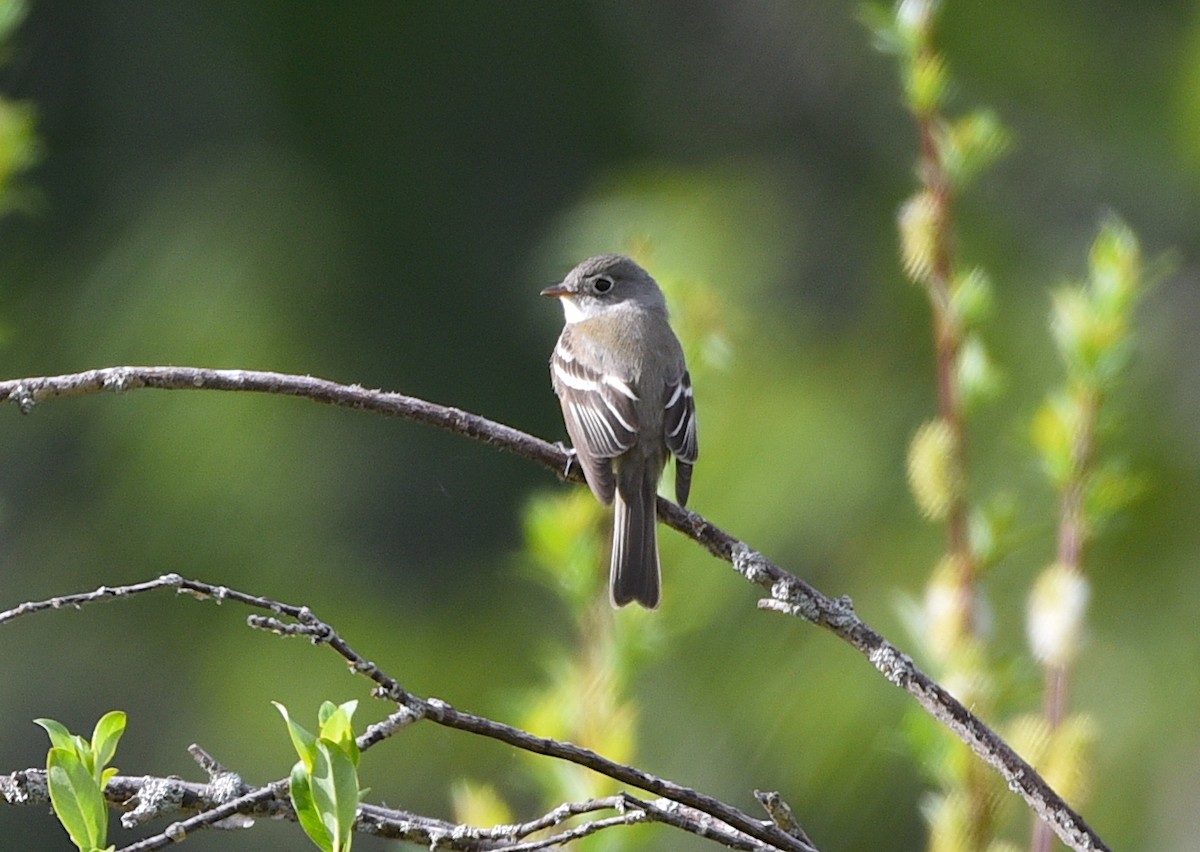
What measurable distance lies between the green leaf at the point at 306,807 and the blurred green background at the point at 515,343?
2750 mm

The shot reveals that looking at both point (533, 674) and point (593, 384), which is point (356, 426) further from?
point (593, 384)

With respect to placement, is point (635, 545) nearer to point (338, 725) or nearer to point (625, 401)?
point (625, 401)

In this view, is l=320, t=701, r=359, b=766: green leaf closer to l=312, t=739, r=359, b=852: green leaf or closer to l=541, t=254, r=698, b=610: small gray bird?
l=312, t=739, r=359, b=852: green leaf

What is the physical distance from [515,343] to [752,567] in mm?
4181

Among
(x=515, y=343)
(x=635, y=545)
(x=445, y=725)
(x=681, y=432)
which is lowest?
(x=445, y=725)

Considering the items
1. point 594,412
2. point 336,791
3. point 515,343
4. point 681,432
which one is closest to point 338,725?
point 336,791

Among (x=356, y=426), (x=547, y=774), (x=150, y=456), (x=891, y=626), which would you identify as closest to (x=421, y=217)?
(x=356, y=426)

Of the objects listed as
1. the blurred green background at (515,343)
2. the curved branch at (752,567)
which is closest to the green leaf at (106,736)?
the curved branch at (752,567)

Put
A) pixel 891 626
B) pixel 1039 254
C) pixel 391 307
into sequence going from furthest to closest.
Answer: pixel 391 307 < pixel 1039 254 < pixel 891 626

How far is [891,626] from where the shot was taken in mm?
4176

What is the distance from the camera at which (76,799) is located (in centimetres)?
129

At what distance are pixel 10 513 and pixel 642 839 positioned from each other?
3946mm

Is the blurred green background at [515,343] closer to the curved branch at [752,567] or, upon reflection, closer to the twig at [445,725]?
the curved branch at [752,567]

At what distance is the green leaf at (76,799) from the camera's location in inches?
50.5
